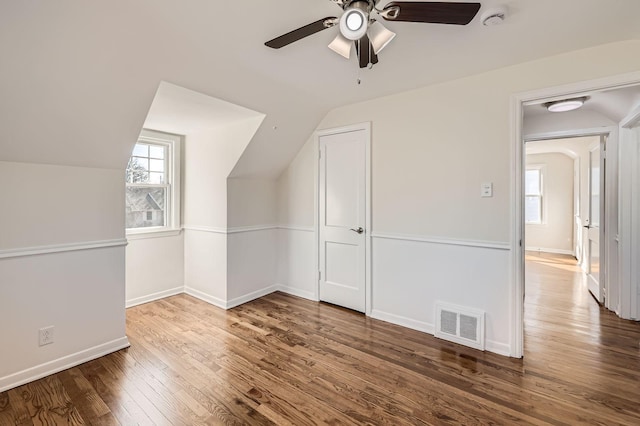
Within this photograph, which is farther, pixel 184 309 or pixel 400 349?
pixel 184 309

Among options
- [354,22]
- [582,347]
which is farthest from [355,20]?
[582,347]

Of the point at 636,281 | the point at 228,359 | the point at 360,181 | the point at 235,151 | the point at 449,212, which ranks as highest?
the point at 235,151

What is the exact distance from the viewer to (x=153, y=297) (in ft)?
12.2

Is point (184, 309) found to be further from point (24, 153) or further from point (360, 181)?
point (360, 181)

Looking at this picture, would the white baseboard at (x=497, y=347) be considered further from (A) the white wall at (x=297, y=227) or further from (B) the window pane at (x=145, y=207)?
(B) the window pane at (x=145, y=207)

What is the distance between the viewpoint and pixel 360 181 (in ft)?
10.8

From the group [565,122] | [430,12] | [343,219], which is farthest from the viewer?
[343,219]

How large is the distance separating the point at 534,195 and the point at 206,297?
307 inches

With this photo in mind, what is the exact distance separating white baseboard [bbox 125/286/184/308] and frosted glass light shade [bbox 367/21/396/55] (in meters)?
3.74

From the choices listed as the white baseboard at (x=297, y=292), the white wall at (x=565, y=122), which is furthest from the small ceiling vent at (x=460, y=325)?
the white wall at (x=565, y=122)

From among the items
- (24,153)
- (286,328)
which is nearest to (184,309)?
(286,328)

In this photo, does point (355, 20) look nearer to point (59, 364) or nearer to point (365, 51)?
point (365, 51)

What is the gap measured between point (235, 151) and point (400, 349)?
265 centimetres

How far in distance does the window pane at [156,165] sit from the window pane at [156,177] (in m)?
0.05
